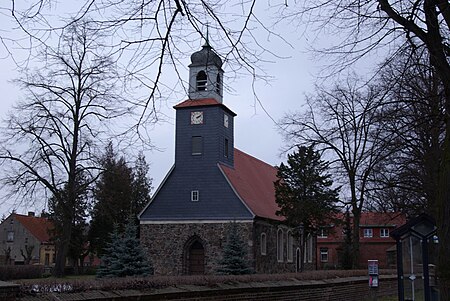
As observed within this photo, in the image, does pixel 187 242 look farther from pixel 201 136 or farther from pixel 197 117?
pixel 197 117

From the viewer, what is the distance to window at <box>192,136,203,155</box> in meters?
39.8

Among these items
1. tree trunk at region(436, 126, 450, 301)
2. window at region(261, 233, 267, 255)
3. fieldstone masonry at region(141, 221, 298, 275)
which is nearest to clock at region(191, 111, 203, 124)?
fieldstone masonry at region(141, 221, 298, 275)

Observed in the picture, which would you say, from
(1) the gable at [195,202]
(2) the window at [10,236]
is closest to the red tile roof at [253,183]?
(1) the gable at [195,202]

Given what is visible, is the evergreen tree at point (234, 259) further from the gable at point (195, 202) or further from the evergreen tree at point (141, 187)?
the evergreen tree at point (141, 187)

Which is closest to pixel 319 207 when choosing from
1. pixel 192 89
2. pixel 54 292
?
pixel 54 292

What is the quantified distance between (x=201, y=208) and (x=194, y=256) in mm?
3237

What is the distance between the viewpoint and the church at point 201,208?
3819 centimetres

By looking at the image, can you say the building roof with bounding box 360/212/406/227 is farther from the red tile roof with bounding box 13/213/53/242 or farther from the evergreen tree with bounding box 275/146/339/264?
the red tile roof with bounding box 13/213/53/242

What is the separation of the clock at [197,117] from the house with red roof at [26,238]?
41086 millimetres

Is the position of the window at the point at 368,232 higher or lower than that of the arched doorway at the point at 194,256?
higher

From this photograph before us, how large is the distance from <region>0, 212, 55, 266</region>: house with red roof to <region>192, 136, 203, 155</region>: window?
1606 inches

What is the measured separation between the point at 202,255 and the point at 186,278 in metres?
26.1

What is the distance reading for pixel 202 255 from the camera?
38.8 m

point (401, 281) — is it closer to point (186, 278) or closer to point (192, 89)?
point (186, 278)
